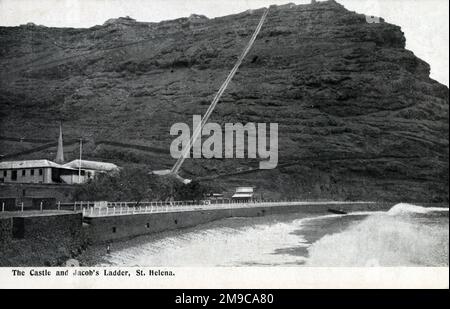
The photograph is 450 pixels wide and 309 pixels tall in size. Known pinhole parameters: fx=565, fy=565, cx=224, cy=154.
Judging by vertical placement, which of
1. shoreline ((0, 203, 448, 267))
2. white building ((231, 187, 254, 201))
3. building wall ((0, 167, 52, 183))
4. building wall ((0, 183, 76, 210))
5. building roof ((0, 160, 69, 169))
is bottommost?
white building ((231, 187, 254, 201))

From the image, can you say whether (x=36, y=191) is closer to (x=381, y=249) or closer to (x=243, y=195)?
(x=381, y=249)

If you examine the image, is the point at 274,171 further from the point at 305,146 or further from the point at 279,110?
the point at 279,110

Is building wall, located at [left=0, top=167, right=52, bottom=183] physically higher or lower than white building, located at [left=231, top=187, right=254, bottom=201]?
higher

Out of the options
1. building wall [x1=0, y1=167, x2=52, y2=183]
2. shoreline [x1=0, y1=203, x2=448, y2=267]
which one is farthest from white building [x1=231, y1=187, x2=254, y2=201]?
shoreline [x1=0, y1=203, x2=448, y2=267]

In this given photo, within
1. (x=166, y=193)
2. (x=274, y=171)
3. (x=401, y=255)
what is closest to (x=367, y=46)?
(x=274, y=171)

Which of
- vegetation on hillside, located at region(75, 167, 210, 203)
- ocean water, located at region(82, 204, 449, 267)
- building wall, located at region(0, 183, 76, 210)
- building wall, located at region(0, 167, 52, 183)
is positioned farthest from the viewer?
building wall, located at region(0, 167, 52, 183)

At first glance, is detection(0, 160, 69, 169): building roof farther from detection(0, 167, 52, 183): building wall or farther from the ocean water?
the ocean water

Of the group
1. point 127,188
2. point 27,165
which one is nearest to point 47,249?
point 127,188

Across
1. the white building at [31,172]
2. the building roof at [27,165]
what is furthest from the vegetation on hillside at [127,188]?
the building roof at [27,165]
